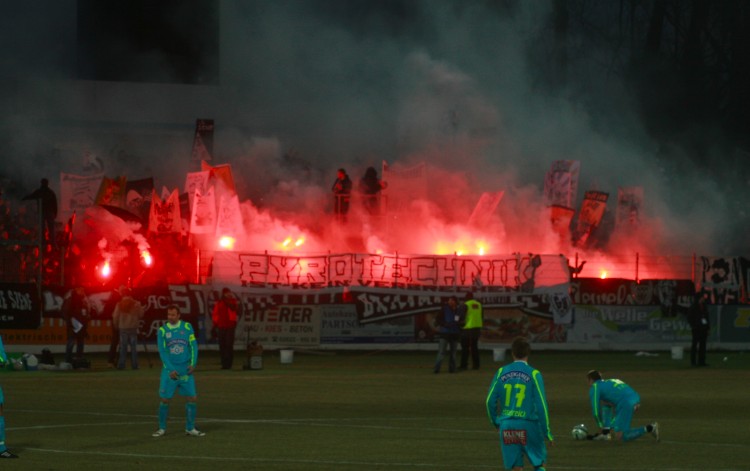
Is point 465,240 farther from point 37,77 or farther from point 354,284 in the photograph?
point 37,77

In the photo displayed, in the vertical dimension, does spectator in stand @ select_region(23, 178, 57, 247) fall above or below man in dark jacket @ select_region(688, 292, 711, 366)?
above

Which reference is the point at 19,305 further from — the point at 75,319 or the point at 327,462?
the point at 327,462

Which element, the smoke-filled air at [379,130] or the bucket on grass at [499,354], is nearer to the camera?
the bucket on grass at [499,354]

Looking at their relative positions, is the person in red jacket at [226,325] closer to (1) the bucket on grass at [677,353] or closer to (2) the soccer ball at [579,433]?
(1) the bucket on grass at [677,353]

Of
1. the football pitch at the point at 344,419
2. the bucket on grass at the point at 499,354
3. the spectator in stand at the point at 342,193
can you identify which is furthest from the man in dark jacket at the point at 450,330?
the spectator in stand at the point at 342,193

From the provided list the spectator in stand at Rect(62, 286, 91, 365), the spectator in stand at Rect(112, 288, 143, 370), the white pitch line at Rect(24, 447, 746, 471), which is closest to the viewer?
the white pitch line at Rect(24, 447, 746, 471)

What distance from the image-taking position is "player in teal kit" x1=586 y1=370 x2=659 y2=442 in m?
15.6

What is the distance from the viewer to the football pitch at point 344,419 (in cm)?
1381

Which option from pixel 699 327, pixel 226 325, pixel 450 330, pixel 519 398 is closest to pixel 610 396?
pixel 519 398

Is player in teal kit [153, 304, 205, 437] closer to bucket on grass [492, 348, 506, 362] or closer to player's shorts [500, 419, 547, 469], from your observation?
player's shorts [500, 419, 547, 469]

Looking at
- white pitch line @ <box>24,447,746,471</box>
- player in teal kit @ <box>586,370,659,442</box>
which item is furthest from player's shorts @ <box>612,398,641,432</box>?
white pitch line @ <box>24,447,746,471</box>

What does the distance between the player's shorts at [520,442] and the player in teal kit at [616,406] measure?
17.8 feet

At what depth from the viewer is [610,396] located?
614 inches

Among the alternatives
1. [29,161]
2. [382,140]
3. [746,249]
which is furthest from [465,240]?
→ [29,161]
